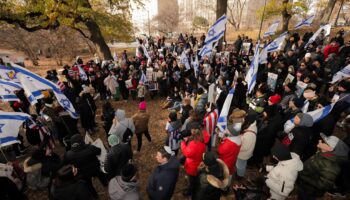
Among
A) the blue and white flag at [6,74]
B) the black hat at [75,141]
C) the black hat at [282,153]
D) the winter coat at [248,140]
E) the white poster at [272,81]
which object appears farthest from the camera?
the white poster at [272,81]

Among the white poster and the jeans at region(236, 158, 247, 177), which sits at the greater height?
the white poster

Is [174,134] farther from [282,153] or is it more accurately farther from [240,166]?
[282,153]

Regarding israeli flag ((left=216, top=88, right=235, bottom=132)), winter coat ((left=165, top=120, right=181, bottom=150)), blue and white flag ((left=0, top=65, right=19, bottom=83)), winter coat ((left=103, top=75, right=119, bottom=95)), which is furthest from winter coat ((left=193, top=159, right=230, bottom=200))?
winter coat ((left=103, top=75, right=119, bottom=95))

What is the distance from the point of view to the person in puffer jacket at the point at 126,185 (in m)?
3.49

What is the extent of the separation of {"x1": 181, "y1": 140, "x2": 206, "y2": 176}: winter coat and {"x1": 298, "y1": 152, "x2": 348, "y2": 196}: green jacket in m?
1.93

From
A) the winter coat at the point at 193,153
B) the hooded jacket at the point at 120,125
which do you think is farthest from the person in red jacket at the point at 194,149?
the hooded jacket at the point at 120,125

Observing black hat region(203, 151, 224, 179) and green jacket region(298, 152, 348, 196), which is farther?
green jacket region(298, 152, 348, 196)

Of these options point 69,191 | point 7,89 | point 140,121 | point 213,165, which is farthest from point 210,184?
point 7,89

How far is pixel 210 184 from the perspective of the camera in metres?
3.61

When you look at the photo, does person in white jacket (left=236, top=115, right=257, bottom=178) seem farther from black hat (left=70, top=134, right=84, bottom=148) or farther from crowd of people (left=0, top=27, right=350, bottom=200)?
black hat (left=70, top=134, right=84, bottom=148)

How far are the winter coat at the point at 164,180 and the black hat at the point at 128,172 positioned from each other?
0.51 meters

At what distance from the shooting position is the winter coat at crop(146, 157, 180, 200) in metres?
3.80

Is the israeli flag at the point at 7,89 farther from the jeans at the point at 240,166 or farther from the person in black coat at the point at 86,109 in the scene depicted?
the jeans at the point at 240,166

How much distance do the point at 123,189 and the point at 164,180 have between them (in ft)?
2.30
